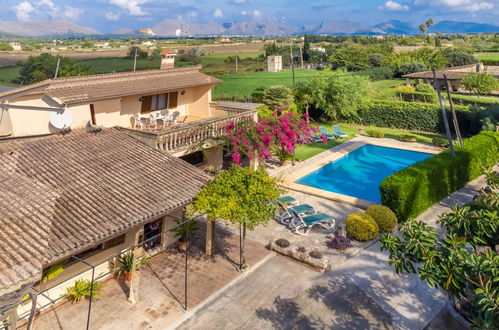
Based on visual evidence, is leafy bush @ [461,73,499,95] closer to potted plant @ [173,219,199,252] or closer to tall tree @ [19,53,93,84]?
potted plant @ [173,219,199,252]

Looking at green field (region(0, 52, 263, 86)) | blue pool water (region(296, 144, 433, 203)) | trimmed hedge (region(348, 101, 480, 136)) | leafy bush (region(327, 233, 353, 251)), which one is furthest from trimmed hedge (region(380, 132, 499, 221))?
green field (region(0, 52, 263, 86))

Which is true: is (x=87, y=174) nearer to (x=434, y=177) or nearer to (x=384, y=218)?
(x=384, y=218)

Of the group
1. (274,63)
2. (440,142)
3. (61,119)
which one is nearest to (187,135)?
(61,119)

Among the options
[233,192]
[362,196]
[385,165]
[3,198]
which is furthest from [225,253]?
[385,165]

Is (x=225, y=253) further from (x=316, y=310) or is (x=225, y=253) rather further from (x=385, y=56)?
(x=385, y=56)

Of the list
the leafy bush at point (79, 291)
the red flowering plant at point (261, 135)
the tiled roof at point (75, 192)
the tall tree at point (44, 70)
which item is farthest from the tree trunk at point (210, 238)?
the tall tree at point (44, 70)

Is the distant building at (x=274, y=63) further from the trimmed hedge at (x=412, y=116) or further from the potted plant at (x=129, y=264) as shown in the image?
the potted plant at (x=129, y=264)
